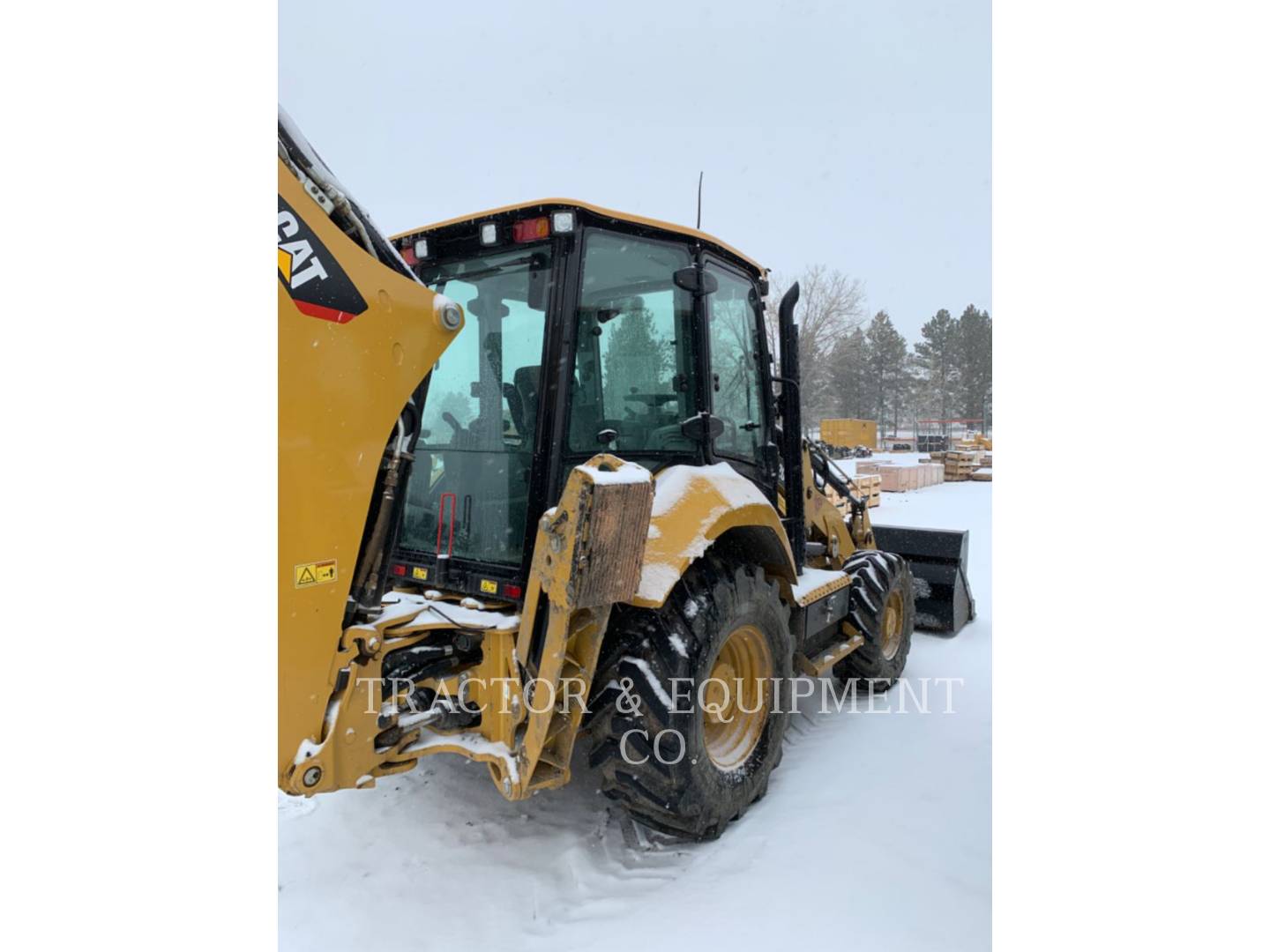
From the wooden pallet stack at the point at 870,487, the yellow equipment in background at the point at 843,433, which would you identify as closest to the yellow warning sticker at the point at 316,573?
the wooden pallet stack at the point at 870,487

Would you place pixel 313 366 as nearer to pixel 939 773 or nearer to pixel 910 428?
pixel 939 773

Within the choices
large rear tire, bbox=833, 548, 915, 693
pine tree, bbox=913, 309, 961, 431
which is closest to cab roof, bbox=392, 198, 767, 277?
large rear tire, bbox=833, 548, 915, 693

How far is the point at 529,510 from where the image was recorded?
270 cm

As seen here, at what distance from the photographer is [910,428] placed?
99.0 ft

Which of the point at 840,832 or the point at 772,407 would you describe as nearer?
the point at 840,832

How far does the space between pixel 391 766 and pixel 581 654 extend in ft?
2.28

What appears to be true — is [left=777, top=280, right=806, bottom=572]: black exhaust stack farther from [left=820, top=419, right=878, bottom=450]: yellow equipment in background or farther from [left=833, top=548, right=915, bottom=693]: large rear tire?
[left=820, top=419, right=878, bottom=450]: yellow equipment in background

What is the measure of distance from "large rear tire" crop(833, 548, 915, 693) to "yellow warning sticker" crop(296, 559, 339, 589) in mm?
Result: 3161

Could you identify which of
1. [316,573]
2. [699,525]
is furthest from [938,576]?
[316,573]

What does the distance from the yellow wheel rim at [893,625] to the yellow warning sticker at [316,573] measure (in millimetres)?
3619

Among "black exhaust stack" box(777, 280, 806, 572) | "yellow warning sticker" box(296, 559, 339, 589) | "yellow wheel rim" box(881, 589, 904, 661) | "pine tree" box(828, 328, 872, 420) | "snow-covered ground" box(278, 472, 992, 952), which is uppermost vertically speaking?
"pine tree" box(828, 328, 872, 420)

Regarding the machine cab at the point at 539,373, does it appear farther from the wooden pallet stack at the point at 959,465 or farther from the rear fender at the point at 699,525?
the wooden pallet stack at the point at 959,465

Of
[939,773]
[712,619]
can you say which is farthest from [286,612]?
[939,773]

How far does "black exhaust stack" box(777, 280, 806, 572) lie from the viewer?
3855mm
